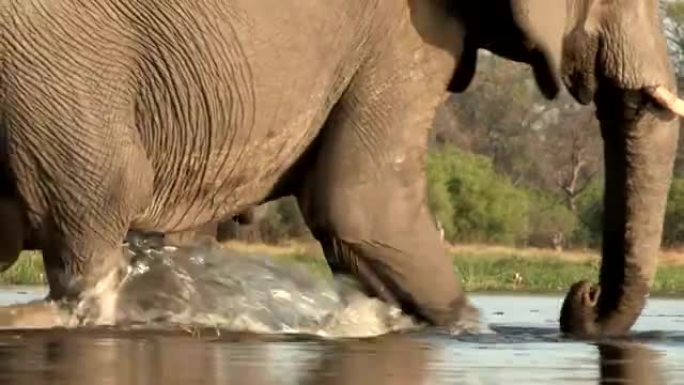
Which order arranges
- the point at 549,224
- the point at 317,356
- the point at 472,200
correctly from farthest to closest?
1. the point at 549,224
2. the point at 472,200
3. the point at 317,356

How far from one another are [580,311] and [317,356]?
279 centimetres

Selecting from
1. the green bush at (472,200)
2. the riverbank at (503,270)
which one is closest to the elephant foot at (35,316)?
the riverbank at (503,270)

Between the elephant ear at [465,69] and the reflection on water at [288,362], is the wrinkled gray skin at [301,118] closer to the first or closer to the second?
the elephant ear at [465,69]

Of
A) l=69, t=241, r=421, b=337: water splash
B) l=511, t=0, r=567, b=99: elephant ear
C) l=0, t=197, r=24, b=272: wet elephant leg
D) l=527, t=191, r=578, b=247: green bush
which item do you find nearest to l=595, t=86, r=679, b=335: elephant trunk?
l=511, t=0, r=567, b=99: elephant ear

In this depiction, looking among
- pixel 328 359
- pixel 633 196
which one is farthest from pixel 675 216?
pixel 328 359

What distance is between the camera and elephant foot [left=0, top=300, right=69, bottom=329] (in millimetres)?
8812

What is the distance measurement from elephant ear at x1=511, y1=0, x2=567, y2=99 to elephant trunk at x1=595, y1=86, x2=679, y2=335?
414mm

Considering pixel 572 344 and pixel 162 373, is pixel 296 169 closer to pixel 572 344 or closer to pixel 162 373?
pixel 572 344

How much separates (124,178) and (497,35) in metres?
1.83

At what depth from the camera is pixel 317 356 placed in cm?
736

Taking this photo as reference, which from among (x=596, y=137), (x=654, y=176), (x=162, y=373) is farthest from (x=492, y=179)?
(x=162, y=373)

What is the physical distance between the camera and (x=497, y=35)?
32.7 ft

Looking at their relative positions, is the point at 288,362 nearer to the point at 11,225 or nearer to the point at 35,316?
the point at 35,316

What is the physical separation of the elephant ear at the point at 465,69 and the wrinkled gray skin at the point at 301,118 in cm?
1
